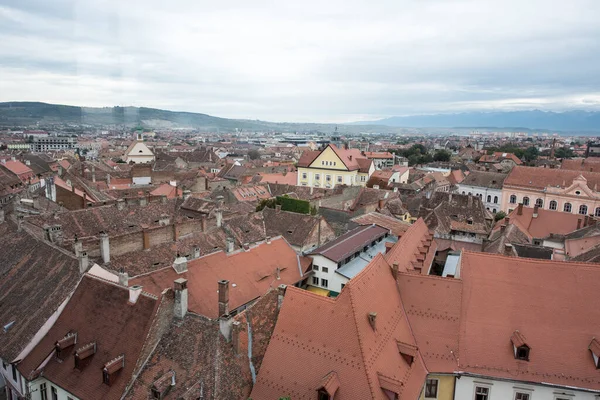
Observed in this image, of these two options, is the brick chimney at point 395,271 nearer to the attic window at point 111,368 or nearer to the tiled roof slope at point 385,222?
the attic window at point 111,368

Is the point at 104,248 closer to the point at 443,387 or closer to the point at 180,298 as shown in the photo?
the point at 180,298

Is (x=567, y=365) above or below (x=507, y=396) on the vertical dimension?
A: above

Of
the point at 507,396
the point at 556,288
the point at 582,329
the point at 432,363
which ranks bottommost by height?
the point at 507,396

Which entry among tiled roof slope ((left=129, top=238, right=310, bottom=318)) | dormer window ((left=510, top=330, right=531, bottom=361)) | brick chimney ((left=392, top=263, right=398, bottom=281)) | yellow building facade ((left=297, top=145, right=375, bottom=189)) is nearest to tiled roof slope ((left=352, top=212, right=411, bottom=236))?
tiled roof slope ((left=129, top=238, right=310, bottom=318))

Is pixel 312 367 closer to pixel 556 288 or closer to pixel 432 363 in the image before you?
pixel 432 363

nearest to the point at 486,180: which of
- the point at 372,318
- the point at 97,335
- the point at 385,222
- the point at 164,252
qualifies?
the point at 385,222

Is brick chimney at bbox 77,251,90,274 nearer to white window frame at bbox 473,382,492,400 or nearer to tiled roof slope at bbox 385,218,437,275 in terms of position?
tiled roof slope at bbox 385,218,437,275

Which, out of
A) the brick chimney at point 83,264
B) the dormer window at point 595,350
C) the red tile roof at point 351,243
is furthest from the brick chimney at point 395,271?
the brick chimney at point 83,264

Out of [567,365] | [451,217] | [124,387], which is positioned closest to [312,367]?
[124,387]
